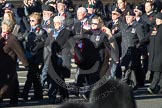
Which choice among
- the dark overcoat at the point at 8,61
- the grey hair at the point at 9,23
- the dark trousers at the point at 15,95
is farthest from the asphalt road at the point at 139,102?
the grey hair at the point at 9,23

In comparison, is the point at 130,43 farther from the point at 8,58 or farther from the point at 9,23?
the point at 8,58

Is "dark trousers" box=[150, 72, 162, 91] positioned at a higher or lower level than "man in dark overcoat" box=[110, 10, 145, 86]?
lower

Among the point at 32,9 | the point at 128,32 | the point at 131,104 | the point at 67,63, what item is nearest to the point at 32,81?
the point at 67,63

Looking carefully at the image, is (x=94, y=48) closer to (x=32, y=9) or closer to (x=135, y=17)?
(x=135, y=17)

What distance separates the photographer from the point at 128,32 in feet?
38.6

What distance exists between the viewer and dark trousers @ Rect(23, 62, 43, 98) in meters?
10.6

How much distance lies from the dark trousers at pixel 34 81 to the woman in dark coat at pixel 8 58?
728 mm

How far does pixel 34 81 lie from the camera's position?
10734mm

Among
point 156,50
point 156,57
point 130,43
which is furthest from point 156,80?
point 130,43

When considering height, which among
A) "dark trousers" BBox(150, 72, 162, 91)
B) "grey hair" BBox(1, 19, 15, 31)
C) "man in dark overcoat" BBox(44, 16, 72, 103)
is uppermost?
"grey hair" BBox(1, 19, 15, 31)

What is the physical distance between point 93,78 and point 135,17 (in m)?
2.82

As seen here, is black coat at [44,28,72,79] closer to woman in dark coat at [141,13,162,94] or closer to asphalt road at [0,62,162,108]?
asphalt road at [0,62,162,108]

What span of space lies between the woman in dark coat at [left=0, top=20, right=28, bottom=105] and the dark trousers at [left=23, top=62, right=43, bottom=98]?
2.39 ft

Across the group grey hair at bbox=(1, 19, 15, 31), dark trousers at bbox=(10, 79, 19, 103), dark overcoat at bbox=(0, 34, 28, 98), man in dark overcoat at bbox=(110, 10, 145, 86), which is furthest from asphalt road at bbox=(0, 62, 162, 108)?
grey hair at bbox=(1, 19, 15, 31)
